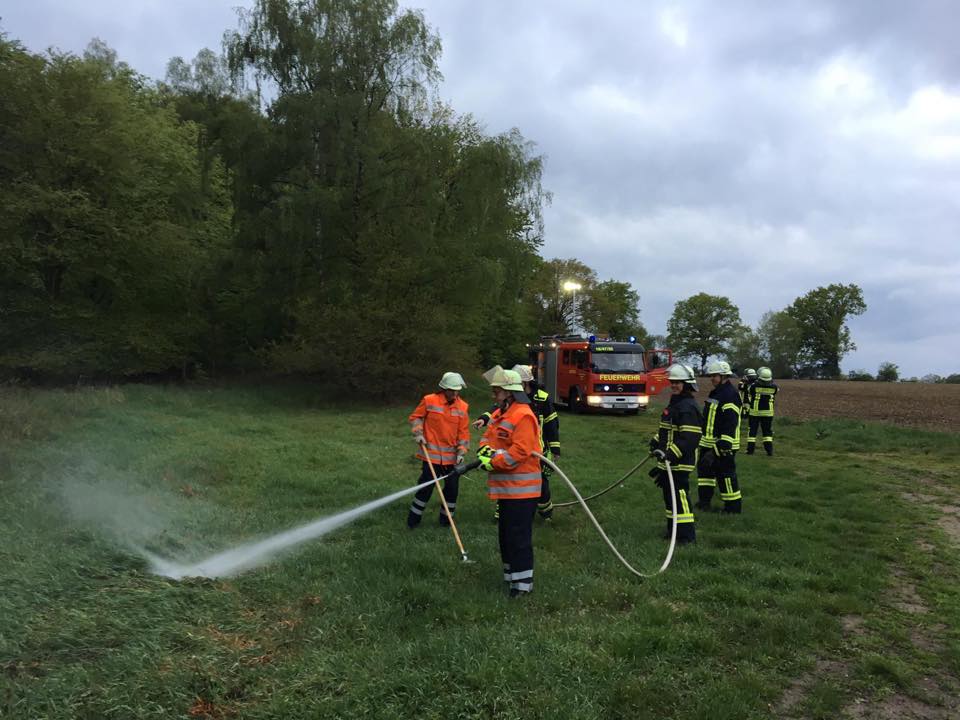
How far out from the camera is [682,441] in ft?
22.7

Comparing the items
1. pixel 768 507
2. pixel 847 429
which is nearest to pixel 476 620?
pixel 768 507

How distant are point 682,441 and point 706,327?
87432 mm

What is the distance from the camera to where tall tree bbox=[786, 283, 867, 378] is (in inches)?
3430

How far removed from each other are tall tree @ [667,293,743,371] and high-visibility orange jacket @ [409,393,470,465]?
3391 inches

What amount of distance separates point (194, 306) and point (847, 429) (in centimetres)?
2474

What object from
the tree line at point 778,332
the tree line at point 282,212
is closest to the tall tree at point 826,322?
the tree line at point 778,332

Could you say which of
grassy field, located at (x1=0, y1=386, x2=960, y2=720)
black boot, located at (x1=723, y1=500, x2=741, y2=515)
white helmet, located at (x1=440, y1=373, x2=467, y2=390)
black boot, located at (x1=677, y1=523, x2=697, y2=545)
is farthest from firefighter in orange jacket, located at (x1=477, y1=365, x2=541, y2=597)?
black boot, located at (x1=723, y1=500, x2=741, y2=515)

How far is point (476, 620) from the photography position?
4805 millimetres

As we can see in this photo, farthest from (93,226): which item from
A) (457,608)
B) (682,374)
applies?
(457,608)

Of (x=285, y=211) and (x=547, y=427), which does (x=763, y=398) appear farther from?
(x=285, y=211)

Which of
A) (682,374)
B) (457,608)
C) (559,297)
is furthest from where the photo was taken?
(559,297)

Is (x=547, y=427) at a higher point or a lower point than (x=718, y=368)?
lower

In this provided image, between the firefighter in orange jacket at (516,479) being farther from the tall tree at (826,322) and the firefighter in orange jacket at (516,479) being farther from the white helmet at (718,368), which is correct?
the tall tree at (826,322)

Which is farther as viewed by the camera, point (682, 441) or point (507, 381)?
point (682, 441)
